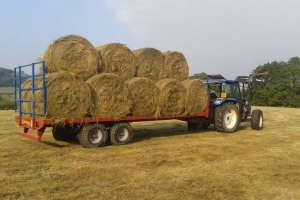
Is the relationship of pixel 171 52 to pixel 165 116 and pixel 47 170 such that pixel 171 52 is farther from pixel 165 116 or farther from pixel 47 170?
pixel 47 170

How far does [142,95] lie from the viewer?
9.27 meters

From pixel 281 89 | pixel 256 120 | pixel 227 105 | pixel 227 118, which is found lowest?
pixel 256 120

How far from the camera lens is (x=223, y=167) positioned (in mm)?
6621

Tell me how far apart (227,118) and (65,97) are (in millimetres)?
6374

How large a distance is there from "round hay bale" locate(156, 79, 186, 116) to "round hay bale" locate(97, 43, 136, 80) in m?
0.97

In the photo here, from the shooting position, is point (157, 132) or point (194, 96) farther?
point (157, 132)

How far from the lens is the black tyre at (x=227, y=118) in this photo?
11711mm

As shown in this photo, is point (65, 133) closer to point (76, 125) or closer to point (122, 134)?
point (76, 125)

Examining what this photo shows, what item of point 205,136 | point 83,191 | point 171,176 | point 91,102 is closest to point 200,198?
point 171,176

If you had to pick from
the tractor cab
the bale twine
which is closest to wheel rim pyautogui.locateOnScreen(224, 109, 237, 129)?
the tractor cab

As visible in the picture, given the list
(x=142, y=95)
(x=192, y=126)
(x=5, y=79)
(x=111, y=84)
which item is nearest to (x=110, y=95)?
(x=111, y=84)

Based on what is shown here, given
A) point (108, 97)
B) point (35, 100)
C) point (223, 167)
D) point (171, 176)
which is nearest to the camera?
point (171, 176)

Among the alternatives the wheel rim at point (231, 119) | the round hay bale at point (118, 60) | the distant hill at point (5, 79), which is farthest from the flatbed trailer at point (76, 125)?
the distant hill at point (5, 79)

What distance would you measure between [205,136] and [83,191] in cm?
653
